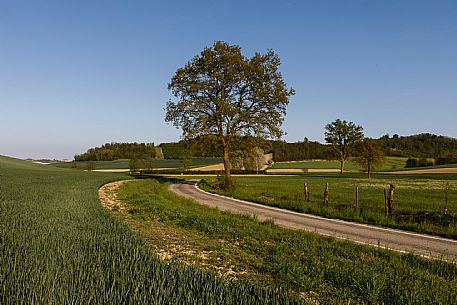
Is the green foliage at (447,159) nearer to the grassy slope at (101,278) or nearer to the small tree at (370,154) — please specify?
the small tree at (370,154)

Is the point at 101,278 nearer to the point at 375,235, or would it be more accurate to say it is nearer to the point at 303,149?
the point at 375,235

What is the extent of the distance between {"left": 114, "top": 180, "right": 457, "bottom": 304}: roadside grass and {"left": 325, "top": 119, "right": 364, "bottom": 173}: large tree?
71141mm

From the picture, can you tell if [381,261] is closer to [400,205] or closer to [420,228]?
[420,228]

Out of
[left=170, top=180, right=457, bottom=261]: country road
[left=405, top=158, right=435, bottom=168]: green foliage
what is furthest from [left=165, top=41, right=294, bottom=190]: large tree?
[left=405, top=158, right=435, bottom=168]: green foliage

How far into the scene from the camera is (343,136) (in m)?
79.0

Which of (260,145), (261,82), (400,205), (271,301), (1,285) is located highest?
(261,82)

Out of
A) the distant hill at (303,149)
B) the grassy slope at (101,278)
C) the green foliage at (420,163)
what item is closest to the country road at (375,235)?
the grassy slope at (101,278)

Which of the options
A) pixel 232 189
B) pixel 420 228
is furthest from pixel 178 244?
pixel 232 189

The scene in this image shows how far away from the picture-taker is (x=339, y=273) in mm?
6863

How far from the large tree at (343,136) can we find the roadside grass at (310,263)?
233ft

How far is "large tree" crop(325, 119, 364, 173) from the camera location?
77938 mm

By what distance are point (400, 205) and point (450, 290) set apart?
54.6ft

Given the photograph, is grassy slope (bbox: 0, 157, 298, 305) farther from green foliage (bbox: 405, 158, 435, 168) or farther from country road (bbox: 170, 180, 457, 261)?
green foliage (bbox: 405, 158, 435, 168)

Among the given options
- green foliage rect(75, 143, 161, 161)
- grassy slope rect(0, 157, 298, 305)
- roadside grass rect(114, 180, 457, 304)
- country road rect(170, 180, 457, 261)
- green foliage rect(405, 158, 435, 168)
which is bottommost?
green foliage rect(405, 158, 435, 168)
